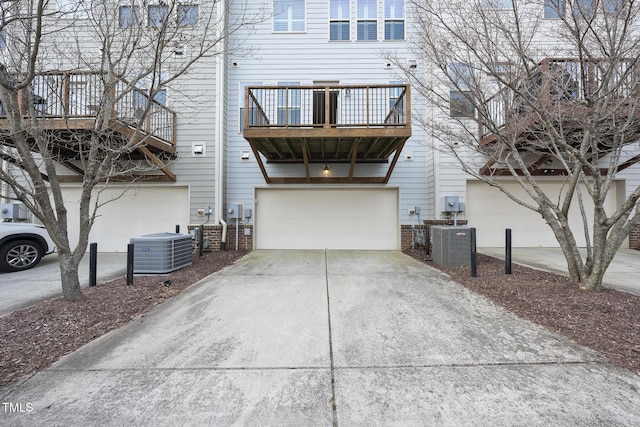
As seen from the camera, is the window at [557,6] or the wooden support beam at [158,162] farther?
the wooden support beam at [158,162]

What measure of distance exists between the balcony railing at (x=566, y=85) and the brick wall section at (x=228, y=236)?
6509 mm

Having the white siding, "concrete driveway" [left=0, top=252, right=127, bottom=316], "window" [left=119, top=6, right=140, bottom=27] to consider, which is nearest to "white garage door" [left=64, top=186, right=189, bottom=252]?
"concrete driveway" [left=0, top=252, right=127, bottom=316]

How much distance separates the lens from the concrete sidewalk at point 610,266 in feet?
13.9

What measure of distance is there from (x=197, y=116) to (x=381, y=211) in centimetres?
601

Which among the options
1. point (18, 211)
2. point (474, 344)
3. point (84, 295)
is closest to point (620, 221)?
point (474, 344)

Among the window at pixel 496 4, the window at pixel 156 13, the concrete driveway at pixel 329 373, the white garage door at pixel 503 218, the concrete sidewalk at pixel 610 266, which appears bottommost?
the concrete driveway at pixel 329 373

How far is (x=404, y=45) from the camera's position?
8.25 meters

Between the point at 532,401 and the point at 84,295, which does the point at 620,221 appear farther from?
the point at 84,295

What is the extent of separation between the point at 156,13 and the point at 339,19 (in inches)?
237

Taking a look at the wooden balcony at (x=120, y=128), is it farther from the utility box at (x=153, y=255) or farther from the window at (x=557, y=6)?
the window at (x=557, y=6)

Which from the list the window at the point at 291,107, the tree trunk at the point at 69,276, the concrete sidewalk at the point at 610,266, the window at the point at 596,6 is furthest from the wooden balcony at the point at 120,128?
the concrete sidewalk at the point at 610,266

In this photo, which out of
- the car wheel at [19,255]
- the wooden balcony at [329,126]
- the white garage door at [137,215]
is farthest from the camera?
the white garage door at [137,215]

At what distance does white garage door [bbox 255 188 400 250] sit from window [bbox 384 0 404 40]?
185 inches

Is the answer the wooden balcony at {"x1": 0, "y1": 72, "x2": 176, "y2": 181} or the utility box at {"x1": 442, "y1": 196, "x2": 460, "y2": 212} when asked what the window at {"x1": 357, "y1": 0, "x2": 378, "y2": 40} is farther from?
the wooden balcony at {"x1": 0, "y1": 72, "x2": 176, "y2": 181}
